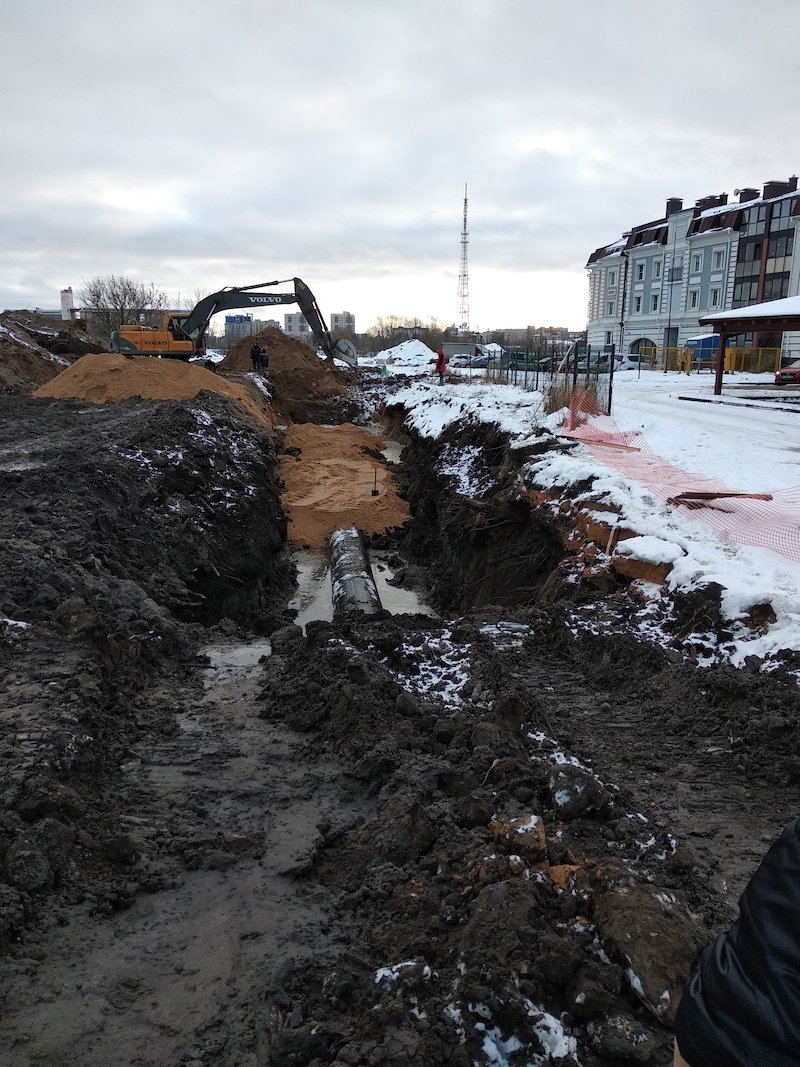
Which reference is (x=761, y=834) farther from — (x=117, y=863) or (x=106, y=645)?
(x=106, y=645)

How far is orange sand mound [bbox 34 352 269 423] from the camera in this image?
1930cm

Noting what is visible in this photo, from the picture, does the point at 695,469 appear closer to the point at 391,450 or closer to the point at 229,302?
the point at 391,450

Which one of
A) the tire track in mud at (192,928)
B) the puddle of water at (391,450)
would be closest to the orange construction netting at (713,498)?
the tire track in mud at (192,928)

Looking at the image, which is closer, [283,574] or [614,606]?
[614,606]

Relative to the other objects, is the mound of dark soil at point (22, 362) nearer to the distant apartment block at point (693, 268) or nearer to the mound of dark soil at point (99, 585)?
the mound of dark soil at point (99, 585)

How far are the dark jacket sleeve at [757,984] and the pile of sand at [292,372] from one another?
28.9m

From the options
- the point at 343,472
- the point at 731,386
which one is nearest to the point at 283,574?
the point at 343,472

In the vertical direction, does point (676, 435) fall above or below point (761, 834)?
above

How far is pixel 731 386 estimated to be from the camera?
24266 millimetres

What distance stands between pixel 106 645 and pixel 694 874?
4.87 m

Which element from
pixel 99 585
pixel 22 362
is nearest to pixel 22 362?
pixel 22 362

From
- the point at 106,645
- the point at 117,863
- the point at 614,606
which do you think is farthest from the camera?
the point at 614,606

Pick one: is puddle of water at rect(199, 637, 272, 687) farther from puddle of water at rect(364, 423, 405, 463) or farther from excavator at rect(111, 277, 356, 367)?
excavator at rect(111, 277, 356, 367)

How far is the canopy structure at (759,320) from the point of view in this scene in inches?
786
